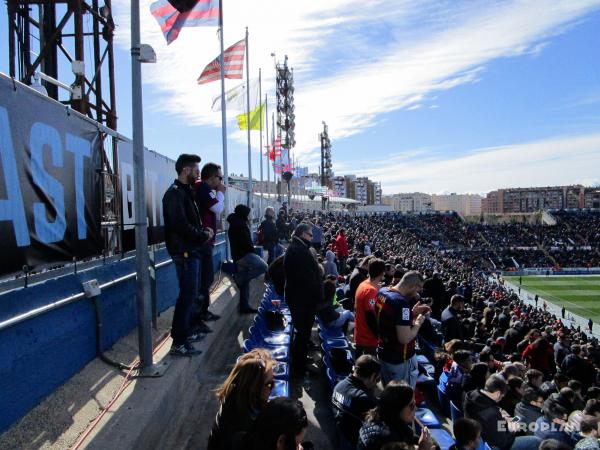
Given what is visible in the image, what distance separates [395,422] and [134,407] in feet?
6.23

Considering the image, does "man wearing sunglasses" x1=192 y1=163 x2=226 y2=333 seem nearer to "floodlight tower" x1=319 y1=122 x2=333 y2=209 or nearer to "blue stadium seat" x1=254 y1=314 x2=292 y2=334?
"blue stadium seat" x1=254 y1=314 x2=292 y2=334

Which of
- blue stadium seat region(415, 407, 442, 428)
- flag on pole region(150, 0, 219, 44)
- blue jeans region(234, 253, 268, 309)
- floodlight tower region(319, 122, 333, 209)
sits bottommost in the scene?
blue stadium seat region(415, 407, 442, 428)

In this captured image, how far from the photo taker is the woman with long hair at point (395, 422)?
288cm

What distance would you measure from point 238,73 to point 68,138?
10.00 metres

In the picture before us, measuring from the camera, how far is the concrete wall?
9.55 feet

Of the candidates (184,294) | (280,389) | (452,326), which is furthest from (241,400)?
(452,326)

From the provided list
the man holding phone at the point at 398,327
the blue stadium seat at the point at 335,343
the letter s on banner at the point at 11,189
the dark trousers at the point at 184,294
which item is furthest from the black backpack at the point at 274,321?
the letter s on banner at the point at 11,189

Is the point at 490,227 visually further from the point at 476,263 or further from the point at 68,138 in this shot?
the point at 68,138

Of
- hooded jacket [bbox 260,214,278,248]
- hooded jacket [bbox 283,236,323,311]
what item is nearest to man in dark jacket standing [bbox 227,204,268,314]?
hooded jacket [bbox 283,236,323,311]

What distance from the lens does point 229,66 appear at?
13070mm

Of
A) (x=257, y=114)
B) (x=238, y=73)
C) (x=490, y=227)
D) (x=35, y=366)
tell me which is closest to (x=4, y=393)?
(x=35, y=366)

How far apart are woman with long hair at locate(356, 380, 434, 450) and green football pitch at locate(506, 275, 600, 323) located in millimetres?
33368

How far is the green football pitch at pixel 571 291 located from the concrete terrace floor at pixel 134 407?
32372mm

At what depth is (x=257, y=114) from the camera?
61.9ft
